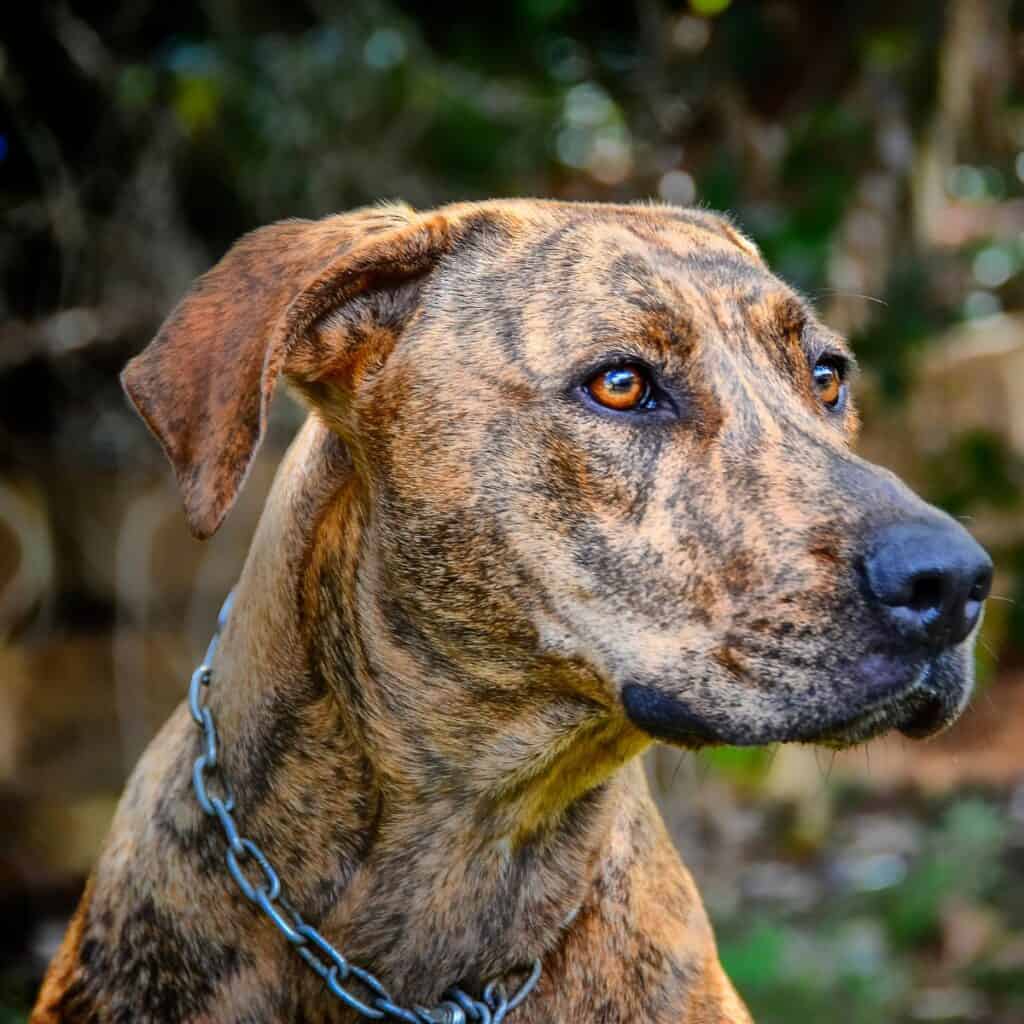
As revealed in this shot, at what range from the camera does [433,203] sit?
5430 millimetres

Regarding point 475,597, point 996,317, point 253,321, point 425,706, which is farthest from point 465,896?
point 996,317

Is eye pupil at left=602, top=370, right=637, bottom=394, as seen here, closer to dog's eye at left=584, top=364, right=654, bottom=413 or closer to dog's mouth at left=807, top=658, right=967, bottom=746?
dog's eye at left=584, top=364, right=654, bottom=413

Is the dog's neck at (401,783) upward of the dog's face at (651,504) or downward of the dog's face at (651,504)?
downward

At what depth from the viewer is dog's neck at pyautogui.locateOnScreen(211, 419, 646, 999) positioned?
2.37 m

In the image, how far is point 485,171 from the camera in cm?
557

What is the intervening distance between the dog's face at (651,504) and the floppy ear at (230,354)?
0.19 meters

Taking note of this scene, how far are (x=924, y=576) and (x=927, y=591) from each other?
27 millimetres

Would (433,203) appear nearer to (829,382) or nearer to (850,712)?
(829,382)

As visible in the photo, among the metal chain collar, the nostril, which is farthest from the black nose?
the metal chain collar

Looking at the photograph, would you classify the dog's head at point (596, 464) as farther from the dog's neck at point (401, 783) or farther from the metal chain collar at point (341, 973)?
the metal chain collar at point (341, 973)

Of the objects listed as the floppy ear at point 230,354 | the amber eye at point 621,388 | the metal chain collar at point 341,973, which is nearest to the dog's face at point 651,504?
the amber eye at point 621,388

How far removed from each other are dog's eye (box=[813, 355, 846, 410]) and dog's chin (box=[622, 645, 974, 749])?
0.64 metres

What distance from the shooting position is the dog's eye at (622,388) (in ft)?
7.44

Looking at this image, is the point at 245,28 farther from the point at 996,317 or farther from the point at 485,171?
the point at 996,317
